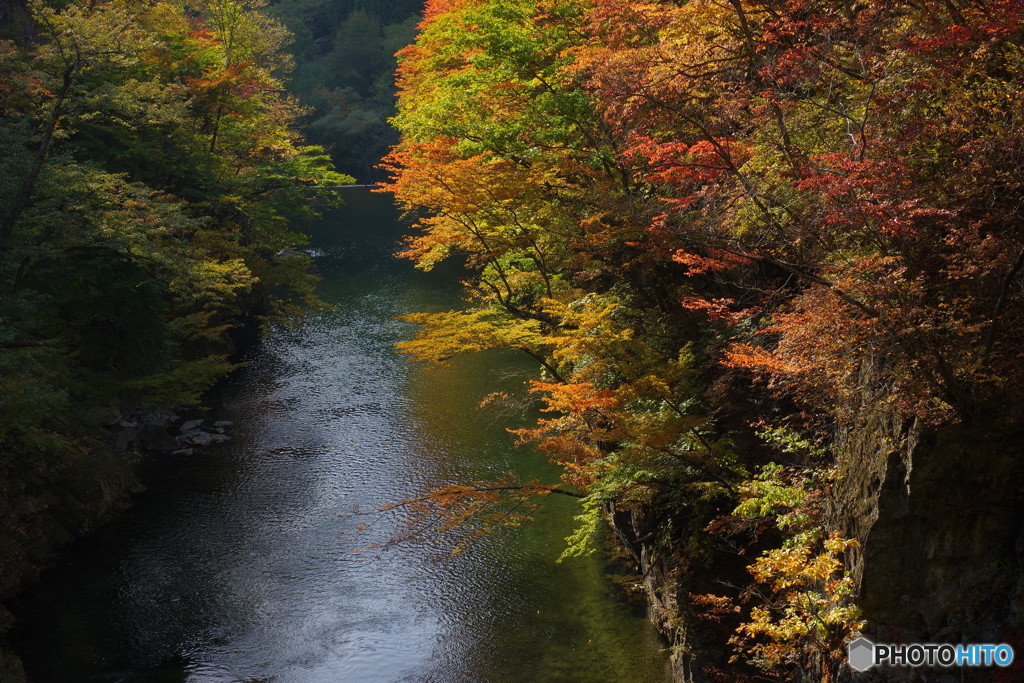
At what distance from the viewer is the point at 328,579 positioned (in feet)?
38.1

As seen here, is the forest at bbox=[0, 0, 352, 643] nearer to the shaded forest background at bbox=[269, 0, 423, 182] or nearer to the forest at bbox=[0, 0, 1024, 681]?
the forest at bbox=[0, 0, 1024, 681]

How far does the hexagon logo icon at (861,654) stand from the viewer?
5594 millimetres

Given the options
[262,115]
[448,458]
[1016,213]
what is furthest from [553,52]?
[262,115]

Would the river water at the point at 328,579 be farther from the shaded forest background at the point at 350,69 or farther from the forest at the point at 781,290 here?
the shaded forest background at the point at 350,69

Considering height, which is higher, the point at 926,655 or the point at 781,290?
the point at 781,290

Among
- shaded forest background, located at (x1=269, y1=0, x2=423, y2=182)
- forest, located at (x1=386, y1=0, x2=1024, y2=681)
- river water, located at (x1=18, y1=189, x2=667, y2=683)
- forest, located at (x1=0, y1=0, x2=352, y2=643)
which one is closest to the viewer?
forest, located at (x1=386, y1=0, x2=1024, y2=681)

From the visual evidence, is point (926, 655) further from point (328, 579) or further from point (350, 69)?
point (350, 69)

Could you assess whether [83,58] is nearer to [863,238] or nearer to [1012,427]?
[863,238]

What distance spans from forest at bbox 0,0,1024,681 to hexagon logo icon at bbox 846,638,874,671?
0.55 ft

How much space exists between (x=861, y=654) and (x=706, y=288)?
6.62 meters

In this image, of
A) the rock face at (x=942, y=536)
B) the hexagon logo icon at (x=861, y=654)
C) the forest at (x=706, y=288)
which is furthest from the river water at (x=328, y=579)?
the rock face at (x=942, y=536)

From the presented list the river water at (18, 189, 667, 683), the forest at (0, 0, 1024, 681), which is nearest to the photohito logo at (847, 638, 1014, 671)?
the forest at (0, 0, 1024, 681)

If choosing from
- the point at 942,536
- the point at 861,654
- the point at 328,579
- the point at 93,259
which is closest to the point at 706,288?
the point at 942,536

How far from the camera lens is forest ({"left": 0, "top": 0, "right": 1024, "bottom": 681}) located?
18.1ft
